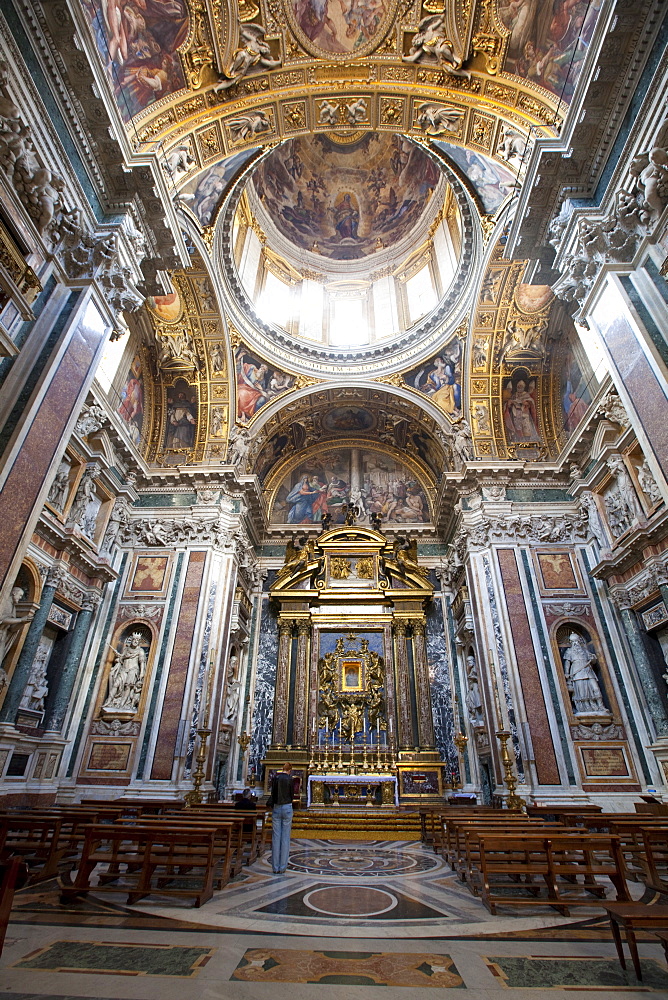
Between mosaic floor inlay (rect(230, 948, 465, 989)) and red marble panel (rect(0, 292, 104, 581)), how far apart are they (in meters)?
4.75

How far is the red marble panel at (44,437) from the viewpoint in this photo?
243 inches

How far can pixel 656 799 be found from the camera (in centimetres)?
1010

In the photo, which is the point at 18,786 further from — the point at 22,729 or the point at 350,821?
the point at 350,821

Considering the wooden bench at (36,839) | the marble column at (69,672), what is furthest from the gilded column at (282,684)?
the wooden bench at (36,839)

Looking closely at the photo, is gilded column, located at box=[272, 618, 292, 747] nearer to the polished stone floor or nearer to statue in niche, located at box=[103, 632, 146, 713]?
statue in niche, located at box=[103, 632, 146, 713]

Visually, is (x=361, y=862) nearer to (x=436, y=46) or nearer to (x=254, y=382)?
(x=254, y=382)

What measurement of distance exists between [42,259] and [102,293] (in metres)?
0.92

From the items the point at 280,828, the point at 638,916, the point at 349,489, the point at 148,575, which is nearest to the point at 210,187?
the point at 148,575

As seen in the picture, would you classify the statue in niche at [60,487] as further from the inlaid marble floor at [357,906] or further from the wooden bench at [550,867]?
the wooden bench at [550,867]

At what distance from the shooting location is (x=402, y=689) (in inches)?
638

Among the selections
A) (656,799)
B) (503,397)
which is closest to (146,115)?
(503,397)

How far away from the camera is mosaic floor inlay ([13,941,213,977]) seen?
10.9ft

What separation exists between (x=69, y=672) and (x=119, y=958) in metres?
9.42

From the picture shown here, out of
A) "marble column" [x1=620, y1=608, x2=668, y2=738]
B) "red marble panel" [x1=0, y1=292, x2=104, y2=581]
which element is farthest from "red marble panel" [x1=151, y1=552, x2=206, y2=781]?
"marble column" [x1=620, y1=608, x2=668, y2=738]
